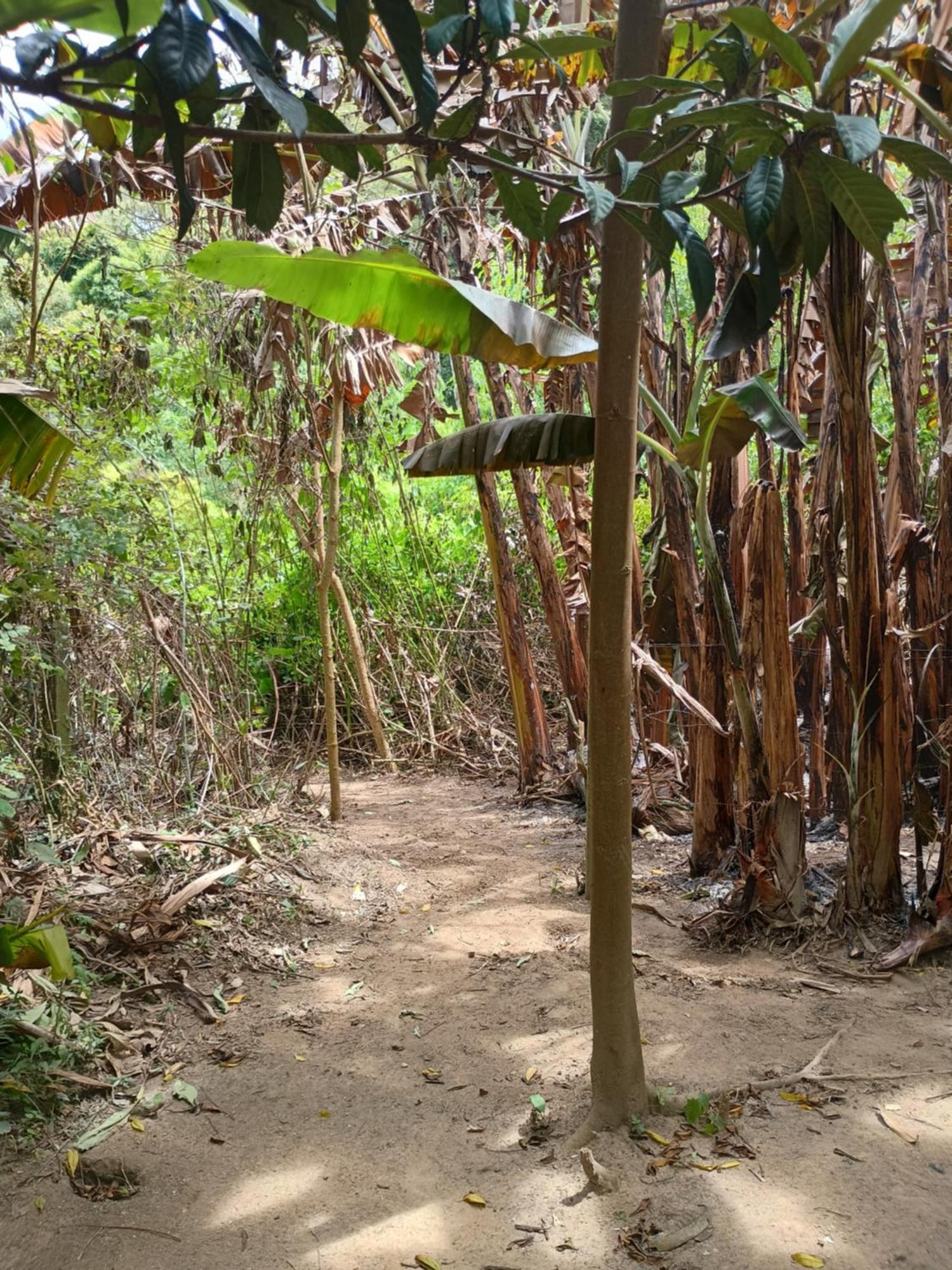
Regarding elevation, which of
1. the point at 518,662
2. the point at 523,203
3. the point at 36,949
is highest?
the point at 523,203

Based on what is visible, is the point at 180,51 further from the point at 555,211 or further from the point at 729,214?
the point at 729,214

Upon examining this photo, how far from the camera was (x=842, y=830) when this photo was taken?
513cm

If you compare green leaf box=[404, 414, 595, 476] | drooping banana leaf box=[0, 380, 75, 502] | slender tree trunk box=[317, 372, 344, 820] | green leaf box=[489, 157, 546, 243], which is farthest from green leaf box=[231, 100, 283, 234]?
slender tree trunk box=[317, 372, 344, 820]

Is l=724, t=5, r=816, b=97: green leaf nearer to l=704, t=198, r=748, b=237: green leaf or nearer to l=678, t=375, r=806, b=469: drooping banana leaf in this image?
l=704, t=198, r=748, b=237: green leaf

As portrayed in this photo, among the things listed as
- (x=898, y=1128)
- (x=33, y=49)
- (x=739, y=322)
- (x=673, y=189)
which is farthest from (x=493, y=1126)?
(x=33, y=49)

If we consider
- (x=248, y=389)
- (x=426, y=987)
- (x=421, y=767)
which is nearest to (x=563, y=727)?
(x=421, y=767)

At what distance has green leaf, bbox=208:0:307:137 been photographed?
117cm

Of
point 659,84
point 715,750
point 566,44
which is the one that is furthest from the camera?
point 715,750

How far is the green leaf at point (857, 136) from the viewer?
4.86 ft

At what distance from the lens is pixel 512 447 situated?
3504mm

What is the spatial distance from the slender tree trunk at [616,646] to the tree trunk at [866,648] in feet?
5.48

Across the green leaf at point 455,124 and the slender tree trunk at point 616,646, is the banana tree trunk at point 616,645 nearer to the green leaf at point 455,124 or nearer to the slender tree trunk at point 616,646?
the slender tree trunk at point 616,646

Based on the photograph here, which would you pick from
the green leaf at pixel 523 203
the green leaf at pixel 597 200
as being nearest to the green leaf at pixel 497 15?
the green leaf at pixel 597 200

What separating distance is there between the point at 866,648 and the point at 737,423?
1.04 meters
